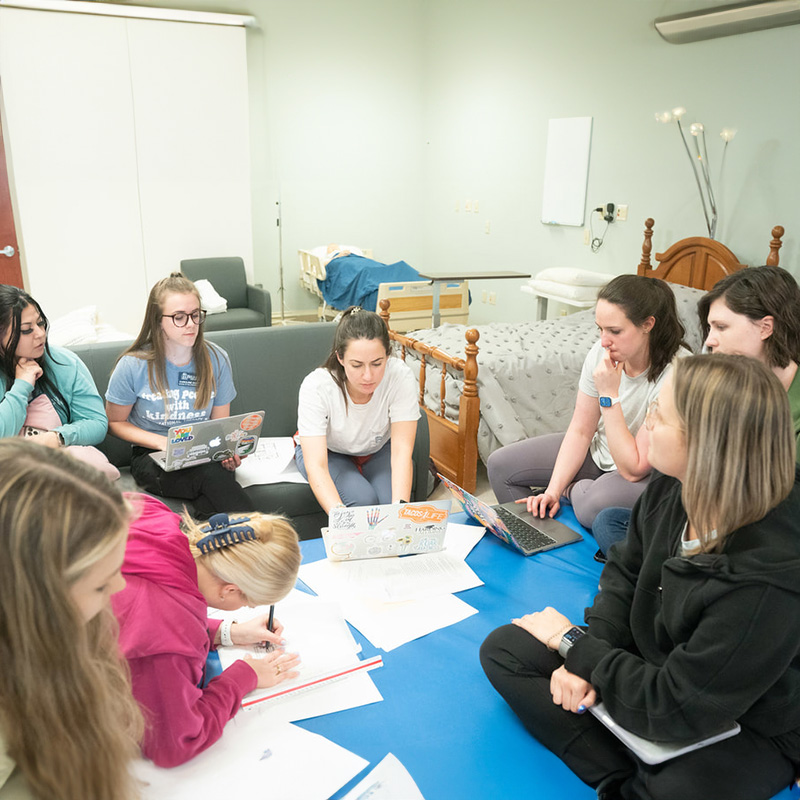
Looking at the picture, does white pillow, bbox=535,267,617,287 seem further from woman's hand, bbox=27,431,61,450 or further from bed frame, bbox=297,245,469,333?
woman's hand, bbox=27,431,61,450

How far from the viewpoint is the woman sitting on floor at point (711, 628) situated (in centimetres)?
105

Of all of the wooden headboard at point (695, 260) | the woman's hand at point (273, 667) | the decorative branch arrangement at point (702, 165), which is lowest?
the woman's hand at point (273, 667)

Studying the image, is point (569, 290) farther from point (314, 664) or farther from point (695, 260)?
point (314, 664)

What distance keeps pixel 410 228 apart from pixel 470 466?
4338mm

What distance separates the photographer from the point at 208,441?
2221mm

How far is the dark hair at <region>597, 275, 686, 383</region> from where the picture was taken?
2.10m

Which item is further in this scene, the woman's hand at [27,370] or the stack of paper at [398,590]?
the woman's hand at [27,370]

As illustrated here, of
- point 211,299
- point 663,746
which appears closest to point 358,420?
point 663,746

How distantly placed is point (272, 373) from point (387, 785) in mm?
1962

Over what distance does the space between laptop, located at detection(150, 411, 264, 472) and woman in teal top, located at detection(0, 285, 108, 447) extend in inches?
10.0

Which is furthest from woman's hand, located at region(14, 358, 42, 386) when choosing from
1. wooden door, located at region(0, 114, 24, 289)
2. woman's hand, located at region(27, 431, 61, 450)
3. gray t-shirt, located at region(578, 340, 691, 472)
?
wooden door, located at region(0, 114, 24, 289)

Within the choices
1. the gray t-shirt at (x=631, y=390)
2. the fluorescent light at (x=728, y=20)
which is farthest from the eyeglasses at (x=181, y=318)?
the fluorescent light at (x=728, y=20)

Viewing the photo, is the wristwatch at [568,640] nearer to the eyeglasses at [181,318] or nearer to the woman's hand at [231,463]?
the woman's hand at [231,463]

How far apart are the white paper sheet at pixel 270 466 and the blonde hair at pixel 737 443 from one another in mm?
1610
